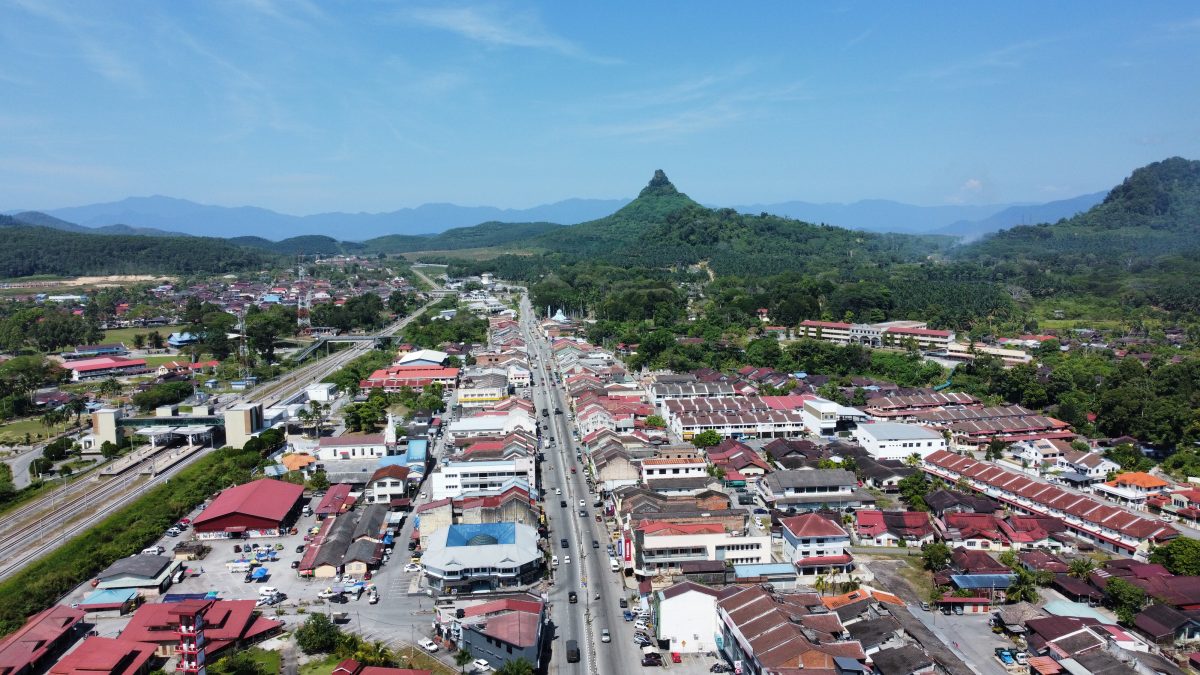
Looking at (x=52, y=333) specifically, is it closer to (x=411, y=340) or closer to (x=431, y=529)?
(x=411, y=340)

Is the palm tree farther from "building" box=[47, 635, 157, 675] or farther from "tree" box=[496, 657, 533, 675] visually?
"building" box=[47, 635, 157, 675]

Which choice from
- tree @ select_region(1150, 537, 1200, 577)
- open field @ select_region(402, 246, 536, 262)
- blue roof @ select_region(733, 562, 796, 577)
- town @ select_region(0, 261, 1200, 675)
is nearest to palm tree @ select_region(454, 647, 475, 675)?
town @ select_region(0, 261, 1200, 675)

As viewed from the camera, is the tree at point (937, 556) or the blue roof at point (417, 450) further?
the blue roof at point (417, 450)

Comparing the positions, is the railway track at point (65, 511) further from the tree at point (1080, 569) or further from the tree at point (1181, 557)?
the tree at point (1181, 557)

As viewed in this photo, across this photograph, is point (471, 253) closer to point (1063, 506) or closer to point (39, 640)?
point (1063, 506)

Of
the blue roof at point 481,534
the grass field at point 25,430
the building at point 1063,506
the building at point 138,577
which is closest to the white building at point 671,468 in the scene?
the blue roof at point 481,534
